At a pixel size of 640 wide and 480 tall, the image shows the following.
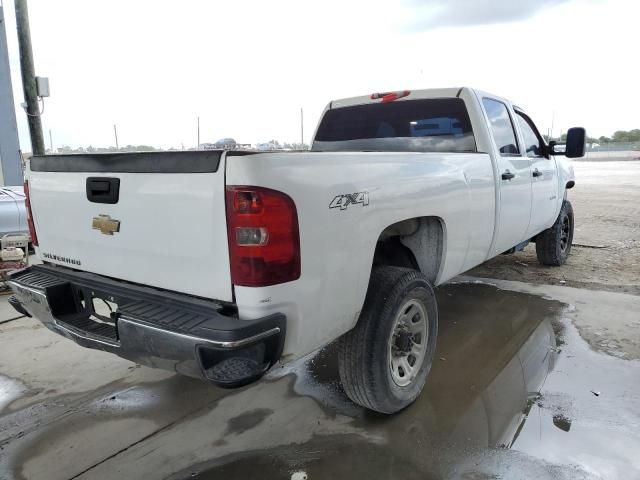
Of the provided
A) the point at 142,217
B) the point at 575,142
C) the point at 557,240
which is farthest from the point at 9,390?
the point at 557,240

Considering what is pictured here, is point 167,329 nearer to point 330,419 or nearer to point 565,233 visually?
point 330,419

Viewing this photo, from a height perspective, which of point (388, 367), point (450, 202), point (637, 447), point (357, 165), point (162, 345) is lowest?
point (637, 447)

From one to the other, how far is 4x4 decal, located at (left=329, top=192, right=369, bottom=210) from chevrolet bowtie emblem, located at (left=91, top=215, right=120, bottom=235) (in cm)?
110

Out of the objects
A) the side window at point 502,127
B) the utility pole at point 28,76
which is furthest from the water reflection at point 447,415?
the utility pole at point 28,76

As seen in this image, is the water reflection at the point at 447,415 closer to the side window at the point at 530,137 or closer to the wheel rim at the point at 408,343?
the wheel rim at the point at 408,343

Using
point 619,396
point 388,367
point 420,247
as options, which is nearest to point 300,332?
point 388,367

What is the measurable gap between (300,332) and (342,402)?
1.19m

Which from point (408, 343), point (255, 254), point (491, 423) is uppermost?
point (255, 254)

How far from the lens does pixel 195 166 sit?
2117 millimetres

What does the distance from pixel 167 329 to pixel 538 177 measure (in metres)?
4.11

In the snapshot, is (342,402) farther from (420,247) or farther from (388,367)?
(420,247)

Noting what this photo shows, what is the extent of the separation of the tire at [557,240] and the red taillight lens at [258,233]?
16.7 ft

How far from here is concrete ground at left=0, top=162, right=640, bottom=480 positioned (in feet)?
8.41

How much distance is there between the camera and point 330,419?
298cm
